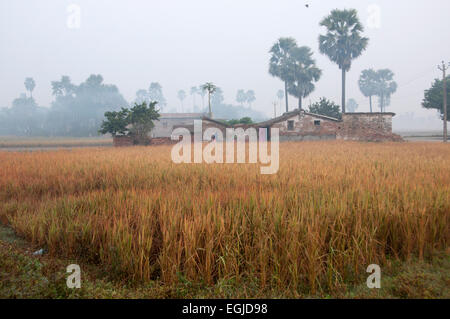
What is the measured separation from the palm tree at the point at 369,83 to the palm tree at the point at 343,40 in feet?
183

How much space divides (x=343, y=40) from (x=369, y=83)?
191 feet

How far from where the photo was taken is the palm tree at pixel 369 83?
8894 cm

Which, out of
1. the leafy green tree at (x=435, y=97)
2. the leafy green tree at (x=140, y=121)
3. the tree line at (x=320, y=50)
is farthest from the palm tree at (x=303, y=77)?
the leafy green tree at (x=140, y=121)

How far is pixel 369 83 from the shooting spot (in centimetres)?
8925

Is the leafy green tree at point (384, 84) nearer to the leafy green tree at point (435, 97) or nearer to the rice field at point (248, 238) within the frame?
the leafy green tree at point (435, 97)

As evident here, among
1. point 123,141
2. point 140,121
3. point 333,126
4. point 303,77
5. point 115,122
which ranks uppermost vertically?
point 303,77

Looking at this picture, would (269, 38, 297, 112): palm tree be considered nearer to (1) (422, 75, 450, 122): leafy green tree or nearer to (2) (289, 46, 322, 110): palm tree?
(2) (289, 46, 322, 110): palm tree

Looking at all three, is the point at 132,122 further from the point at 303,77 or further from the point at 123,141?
Answer: the point at 303,77

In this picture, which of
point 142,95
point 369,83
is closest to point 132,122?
point 369,83

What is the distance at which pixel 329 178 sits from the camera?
21.0ft

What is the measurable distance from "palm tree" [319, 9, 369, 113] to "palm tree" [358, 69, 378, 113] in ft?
183

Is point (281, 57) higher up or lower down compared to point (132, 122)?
higher up
